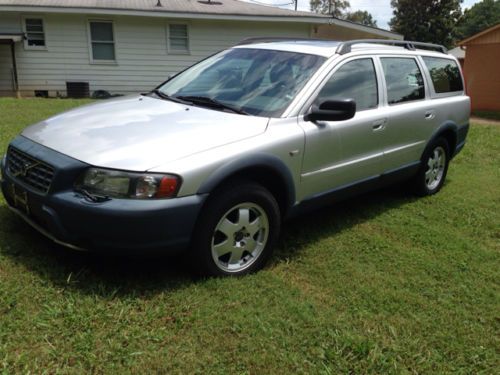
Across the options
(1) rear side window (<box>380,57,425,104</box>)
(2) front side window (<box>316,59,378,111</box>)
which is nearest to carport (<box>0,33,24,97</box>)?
(1) rear side window (<box>380,57,425,104</box>)

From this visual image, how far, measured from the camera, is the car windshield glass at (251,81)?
391 centimetres

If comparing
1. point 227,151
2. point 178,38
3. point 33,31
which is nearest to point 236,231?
→ point 227,151

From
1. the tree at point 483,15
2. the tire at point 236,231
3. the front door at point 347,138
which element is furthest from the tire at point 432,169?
the tree at point 483,15

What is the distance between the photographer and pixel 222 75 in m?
4.41

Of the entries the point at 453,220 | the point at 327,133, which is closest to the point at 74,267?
the point at 327,133

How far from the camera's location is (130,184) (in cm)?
297

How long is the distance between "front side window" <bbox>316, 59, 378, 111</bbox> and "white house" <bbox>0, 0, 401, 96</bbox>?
1327cm

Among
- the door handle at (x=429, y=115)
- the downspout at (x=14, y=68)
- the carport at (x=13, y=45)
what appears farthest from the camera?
the downspout at (x=14, y=68)

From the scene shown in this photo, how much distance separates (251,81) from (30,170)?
1.87 metres

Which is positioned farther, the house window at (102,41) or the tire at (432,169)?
the house window at (102,41)

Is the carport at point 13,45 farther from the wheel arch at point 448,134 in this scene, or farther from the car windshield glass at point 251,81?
the wheel arch at point 448,134

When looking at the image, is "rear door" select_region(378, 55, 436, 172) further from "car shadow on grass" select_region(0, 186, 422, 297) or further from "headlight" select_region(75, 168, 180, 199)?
"headlight" select_region(75, 168, 180, 199)

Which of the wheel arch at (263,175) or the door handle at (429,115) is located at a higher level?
the door handle at (429,115)

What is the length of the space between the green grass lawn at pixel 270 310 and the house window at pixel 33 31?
14155mm
